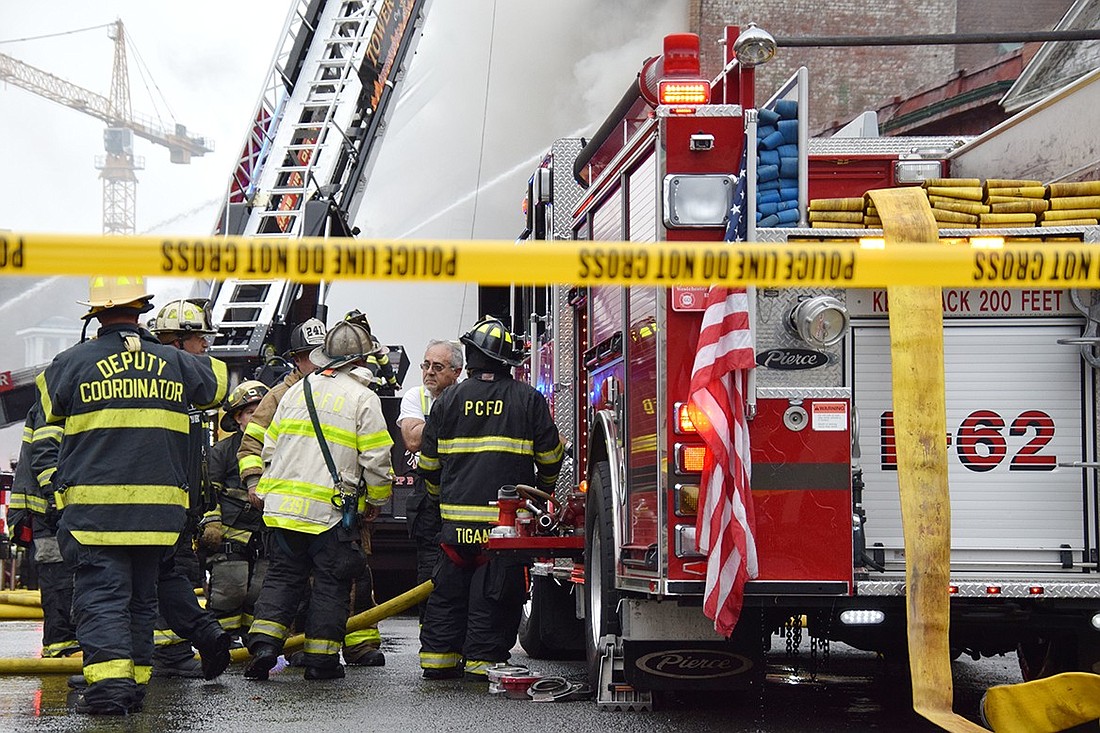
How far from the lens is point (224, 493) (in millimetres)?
8883

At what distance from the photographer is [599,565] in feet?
21.5

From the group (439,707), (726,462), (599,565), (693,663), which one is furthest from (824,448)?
(439,707)

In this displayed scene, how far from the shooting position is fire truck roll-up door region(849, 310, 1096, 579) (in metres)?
5.51

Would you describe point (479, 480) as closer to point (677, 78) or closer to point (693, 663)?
point (693, 663)

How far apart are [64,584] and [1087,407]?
5.34 meters

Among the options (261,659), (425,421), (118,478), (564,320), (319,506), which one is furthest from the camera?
(425,421)

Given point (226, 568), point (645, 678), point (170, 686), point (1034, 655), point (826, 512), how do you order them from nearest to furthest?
point (826, 512) < point (645, 678) < point (1034, 655) < point (170, 686) < point (226, 568)

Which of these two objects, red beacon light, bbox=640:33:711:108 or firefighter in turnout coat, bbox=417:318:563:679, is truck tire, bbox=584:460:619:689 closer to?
firefighter in turnout coat, bbox=417:318:563:679

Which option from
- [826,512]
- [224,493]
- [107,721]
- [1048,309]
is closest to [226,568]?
[224,493]

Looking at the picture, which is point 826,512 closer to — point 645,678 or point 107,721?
point 645,678

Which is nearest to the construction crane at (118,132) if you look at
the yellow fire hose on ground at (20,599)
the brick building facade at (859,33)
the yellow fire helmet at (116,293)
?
the brick building facade at (859,33)

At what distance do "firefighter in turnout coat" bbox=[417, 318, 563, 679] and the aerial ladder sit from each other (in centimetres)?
612

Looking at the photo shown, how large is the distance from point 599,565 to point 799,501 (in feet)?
4.64

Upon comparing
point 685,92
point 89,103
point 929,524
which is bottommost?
point 929,524
